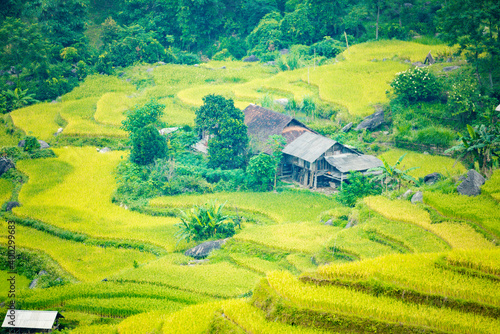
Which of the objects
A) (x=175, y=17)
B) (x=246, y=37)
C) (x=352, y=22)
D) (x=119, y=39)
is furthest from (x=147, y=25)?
(x=352, y=22)

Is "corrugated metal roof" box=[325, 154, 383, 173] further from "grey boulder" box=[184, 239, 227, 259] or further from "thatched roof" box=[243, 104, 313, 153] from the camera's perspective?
"grey boulder" box=[184, 239, 227, 259]

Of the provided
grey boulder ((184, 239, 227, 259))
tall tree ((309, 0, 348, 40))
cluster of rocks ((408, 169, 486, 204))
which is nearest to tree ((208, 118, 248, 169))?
grey boulder ((184, 239, 227, 259))

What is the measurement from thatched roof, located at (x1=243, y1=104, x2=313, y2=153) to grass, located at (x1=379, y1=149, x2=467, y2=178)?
169 inches

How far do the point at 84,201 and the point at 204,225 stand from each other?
5971 millimetres

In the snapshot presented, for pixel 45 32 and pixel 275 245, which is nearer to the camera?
pixel 275 245

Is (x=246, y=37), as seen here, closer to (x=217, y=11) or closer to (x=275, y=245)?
(x=217, y=11)

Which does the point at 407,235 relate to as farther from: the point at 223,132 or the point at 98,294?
the point at 223,132

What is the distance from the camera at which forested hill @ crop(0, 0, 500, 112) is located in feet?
92.3

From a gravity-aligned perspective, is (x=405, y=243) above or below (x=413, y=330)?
below

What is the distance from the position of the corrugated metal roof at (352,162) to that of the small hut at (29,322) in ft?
40.4

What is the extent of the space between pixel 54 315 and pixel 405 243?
815 cm

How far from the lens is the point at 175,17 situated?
4181 cm

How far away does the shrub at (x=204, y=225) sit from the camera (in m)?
14.3

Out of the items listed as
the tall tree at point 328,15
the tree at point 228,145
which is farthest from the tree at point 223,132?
the tall tree at point 328,15
